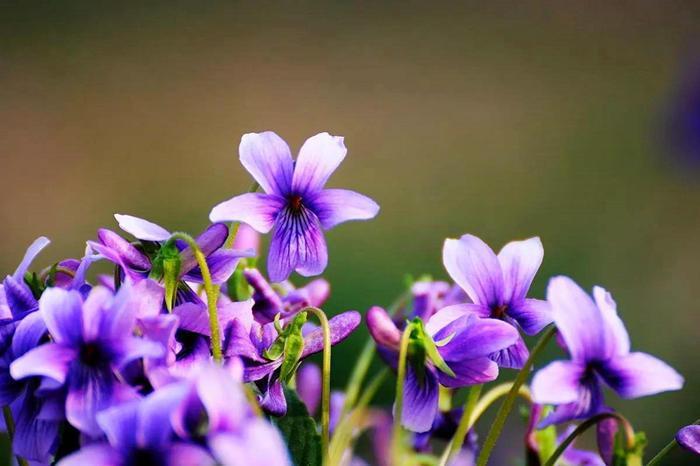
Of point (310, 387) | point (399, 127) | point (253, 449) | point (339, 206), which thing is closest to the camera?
point (253, 449)

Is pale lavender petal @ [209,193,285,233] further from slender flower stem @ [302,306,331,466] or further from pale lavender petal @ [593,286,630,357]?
pale lavender petal @ [593,286,630,357]

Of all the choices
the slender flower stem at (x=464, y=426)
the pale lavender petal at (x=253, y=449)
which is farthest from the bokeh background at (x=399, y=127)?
the pale lavender petal at (x=253, y=449)

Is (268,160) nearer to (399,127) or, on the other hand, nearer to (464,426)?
(464,426)

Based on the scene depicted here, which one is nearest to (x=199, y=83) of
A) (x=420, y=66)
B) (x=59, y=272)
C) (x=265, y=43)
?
(x=265, y=43)

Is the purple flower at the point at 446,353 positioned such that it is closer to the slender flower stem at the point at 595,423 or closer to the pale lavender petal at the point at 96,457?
the slender flower stem at the point at 595,423

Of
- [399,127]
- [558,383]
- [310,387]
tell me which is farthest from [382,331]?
[399,127]

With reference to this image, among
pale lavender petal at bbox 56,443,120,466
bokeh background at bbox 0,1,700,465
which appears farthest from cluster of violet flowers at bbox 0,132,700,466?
bokeh background at bbox 0,1,700,465

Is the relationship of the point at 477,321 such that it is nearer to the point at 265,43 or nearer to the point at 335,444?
the point at 335,444
